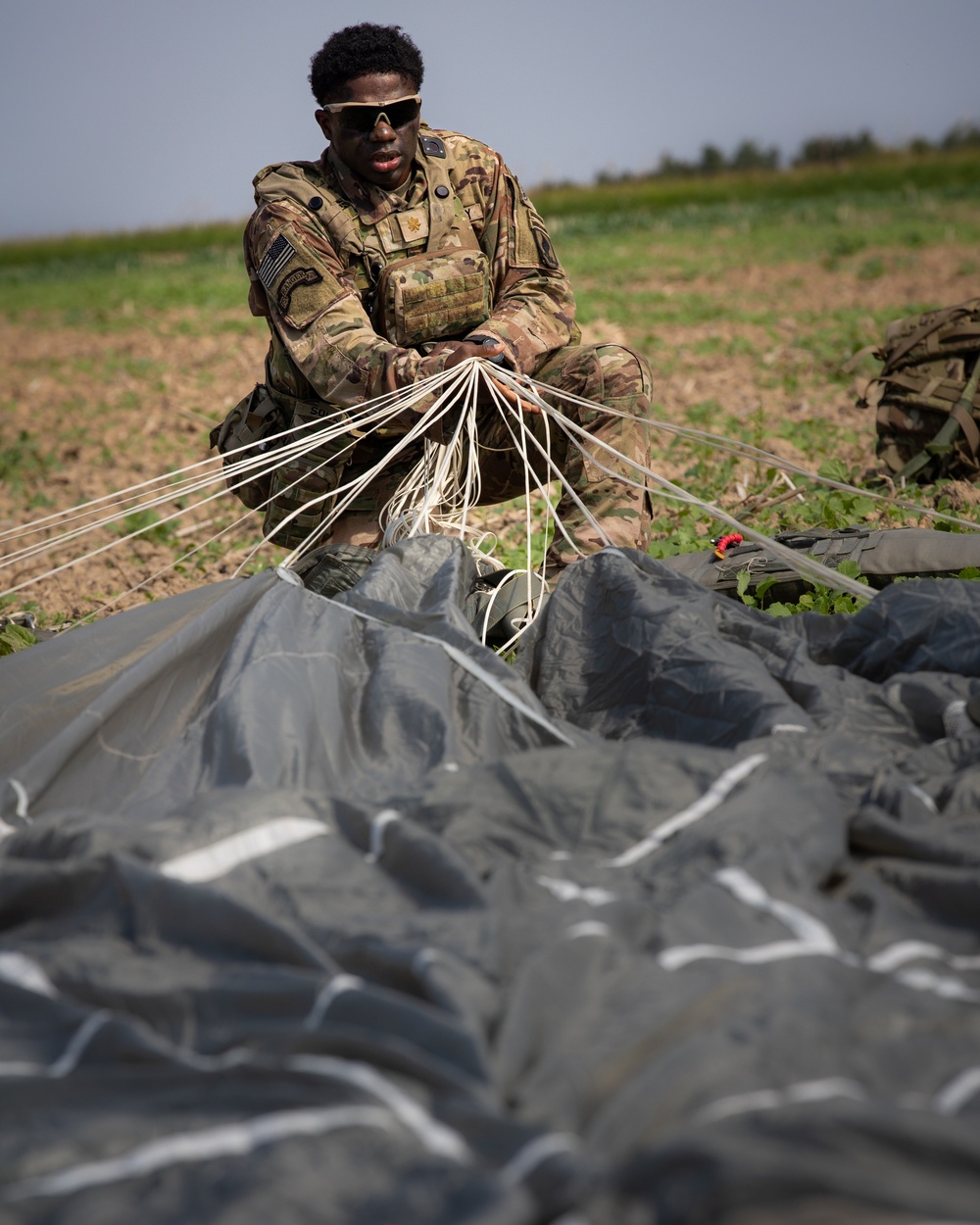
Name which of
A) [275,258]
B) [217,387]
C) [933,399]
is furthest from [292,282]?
[217,387]

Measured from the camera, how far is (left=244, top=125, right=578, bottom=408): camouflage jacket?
116 inches

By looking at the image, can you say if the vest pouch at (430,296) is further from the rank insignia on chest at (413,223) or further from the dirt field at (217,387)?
the dirt field at (217,387)

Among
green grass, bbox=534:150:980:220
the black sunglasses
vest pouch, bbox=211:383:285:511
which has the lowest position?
vest pouch, bbox=211:383:285:511

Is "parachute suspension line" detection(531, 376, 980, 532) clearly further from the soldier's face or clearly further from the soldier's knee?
the soldier's face

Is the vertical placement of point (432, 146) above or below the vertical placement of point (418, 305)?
above

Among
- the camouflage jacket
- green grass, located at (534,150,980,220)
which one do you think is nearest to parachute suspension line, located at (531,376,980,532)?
the camouflage jacket

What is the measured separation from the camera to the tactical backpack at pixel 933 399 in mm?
3908

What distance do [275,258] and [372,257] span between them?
0.91 ft

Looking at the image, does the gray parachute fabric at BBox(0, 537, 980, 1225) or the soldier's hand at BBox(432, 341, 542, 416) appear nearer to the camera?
the gray parachute fabric at BBox(0, 537, 980, 1225)

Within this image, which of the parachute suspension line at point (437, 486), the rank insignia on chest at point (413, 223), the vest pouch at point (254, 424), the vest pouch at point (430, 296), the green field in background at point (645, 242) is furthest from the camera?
the green field in background at point (645, 242)

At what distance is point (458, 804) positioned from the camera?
1.55m

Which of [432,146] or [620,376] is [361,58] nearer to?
[432,146]

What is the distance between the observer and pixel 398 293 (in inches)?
121

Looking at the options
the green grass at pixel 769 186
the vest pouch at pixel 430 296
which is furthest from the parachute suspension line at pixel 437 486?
the green grass at pixel 769 186
